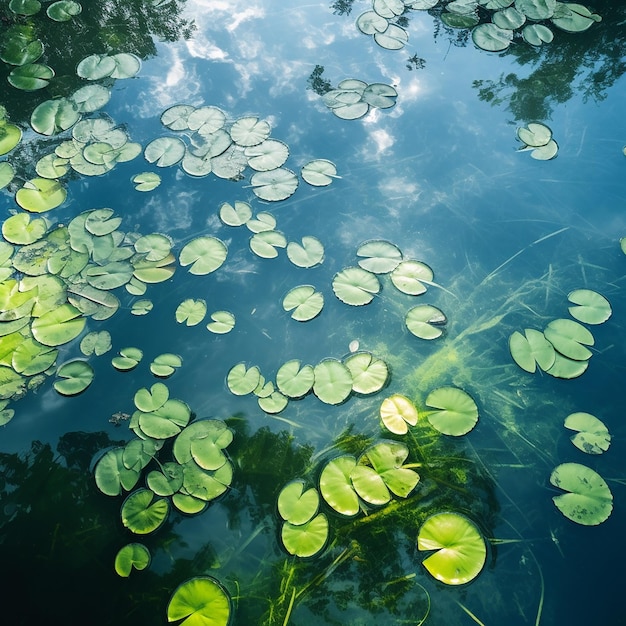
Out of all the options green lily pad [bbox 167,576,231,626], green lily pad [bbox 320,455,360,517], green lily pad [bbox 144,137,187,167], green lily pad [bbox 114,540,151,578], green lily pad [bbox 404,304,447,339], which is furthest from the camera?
green lily pad [bbox 144,137,187,167]

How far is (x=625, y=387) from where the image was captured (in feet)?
9.92

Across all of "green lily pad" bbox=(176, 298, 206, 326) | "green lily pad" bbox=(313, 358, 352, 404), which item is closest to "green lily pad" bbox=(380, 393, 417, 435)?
"green lily pad" bbox=(313, 358, 352, 404)

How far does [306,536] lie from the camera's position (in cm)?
249

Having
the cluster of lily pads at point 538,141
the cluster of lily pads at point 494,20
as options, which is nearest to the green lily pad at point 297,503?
the cluster of lily pads at point 538,141

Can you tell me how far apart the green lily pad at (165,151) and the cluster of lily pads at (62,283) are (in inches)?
23.9

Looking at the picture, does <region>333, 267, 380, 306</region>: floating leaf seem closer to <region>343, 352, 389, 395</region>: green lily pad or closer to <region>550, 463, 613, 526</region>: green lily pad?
<region>343, 352, 389, 395</region>: green lily pad

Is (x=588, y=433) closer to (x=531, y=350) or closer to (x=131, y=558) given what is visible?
(x=531, y=350)

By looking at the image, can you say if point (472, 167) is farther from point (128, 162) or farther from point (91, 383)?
point (91, 383)

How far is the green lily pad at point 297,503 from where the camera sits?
8.34 ft

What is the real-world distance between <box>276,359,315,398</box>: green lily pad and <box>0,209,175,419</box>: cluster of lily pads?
3.70ft

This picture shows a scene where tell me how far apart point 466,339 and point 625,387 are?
3.24 ft

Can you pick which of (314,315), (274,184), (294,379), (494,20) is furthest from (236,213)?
(494,20)

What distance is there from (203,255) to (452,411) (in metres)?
2.00

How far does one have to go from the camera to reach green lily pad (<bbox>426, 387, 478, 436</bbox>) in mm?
2838
